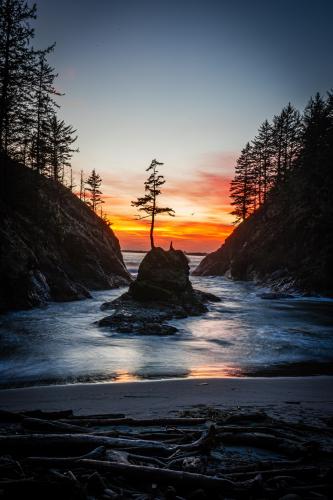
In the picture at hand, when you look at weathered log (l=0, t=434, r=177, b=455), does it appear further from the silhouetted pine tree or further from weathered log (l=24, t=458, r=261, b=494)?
the silhouetted pine tree

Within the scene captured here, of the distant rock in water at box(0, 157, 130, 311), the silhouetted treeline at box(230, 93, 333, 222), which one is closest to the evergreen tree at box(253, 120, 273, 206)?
→ the silhouetted treeline at box(230, 93, 333, 222)

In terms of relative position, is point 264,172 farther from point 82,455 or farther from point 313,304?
point 82,455

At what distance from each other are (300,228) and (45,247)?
87.0ft

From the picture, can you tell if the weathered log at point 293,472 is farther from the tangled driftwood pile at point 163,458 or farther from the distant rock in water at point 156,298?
the distant rock in water at point 156,298

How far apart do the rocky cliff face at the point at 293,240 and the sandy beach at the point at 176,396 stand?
78.4ft

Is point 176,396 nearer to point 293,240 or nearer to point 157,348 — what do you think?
point 157,348

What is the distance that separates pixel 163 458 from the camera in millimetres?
3408

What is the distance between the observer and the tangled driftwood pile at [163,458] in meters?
2.84

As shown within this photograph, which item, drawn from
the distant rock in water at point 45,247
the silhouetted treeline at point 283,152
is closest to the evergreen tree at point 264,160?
the silhouetted treeline at point 283,152

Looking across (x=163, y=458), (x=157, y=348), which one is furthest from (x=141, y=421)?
(x=157, y=348)

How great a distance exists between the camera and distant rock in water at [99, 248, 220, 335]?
49.5 ft

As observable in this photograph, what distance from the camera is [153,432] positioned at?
13.6ft

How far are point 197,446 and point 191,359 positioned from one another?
6.88 metres

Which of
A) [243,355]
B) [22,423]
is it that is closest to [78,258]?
[243,355]
